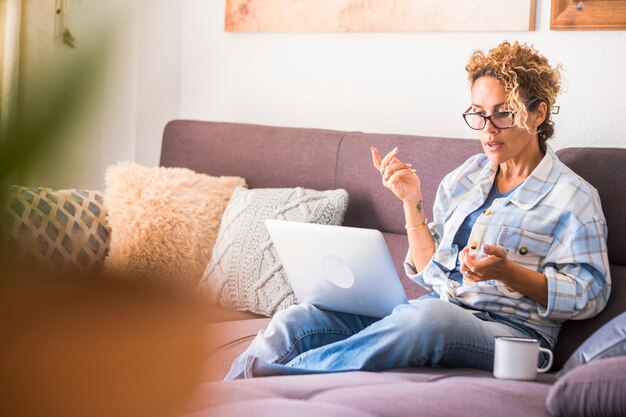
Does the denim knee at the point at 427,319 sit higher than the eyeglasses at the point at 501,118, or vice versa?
the eyeglasses at the point at 501,118

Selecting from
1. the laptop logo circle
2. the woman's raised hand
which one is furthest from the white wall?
the laptop logo circle

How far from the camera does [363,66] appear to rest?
3203 millimetres

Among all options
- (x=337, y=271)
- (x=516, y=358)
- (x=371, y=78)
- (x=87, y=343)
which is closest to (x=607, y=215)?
(x=516, y=358)

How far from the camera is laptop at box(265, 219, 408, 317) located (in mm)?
2004

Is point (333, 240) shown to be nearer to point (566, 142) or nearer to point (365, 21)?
point (566, 142)

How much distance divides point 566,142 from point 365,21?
86cm

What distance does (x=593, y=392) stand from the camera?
1458 mm

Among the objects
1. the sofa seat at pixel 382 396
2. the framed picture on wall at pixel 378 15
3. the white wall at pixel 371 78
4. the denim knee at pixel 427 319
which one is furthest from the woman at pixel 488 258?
the framed picture on wall at pixel 378 15

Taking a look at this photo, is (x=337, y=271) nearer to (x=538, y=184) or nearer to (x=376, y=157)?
(x=376, y=157)

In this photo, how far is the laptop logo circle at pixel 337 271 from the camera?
6.81 feet

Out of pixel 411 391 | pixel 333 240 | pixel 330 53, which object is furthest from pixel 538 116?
pixel 330 53

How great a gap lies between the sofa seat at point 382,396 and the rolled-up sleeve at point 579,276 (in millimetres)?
226

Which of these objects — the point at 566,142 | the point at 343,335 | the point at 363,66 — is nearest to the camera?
the point at 343,335

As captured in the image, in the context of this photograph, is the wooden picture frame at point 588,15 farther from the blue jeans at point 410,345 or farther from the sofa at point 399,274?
the blue jeans at point 410,345
